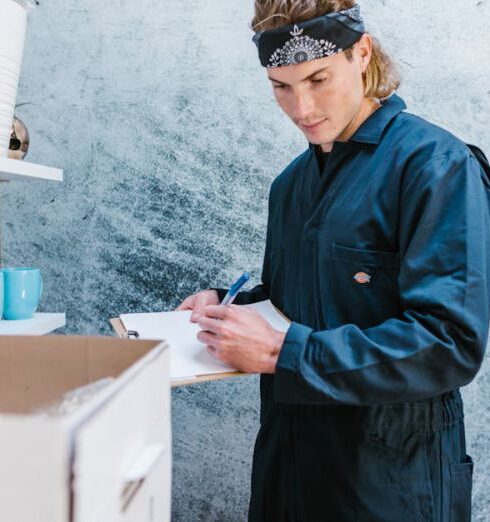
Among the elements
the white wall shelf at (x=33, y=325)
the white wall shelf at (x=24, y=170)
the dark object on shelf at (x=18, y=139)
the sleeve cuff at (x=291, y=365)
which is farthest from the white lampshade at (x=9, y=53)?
the sleeve cuff at (x=291, y=365)

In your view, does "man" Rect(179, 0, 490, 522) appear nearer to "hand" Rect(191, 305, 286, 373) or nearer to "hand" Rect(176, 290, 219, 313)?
"hand" Rect(191, 305, 286, 373)

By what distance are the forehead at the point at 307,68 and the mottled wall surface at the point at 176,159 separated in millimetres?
694

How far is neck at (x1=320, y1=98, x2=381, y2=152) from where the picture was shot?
3.40 feet

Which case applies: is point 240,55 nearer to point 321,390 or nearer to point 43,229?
point 43,229

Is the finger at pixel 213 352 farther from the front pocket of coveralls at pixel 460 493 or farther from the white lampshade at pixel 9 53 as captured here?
the white lampshade at pixel 9 53

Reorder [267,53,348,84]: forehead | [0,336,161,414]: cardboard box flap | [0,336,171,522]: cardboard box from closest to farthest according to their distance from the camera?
[0,336,171,522]: cardboard box, [0,336,161,414]: cardboard box flap, [267,53,348,84]: forehead

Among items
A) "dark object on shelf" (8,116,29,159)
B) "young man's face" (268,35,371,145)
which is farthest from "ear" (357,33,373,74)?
"dark object on shelf" (8,116,29,159)

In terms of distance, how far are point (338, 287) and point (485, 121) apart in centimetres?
102

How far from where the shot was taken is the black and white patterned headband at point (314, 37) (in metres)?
0.94

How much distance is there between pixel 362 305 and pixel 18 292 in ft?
2.41

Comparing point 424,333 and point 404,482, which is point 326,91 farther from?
point 404,482

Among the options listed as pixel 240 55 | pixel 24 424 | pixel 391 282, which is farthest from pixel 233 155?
pixel 24 424

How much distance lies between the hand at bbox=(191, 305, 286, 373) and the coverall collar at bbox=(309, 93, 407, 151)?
1.27 ft

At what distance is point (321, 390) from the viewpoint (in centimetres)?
81
